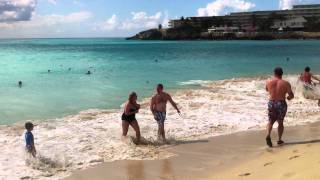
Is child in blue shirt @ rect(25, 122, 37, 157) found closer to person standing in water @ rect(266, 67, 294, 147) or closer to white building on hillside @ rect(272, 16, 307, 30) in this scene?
person standing in water @ rect(266, 67, 294, 147)

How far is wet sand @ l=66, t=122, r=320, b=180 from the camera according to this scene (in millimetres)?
9125

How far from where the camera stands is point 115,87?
97.4 feet

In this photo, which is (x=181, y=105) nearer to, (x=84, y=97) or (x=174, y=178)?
(x=84, y=97)

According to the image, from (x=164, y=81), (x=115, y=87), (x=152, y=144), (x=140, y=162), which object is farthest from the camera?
(x=164, y=81)

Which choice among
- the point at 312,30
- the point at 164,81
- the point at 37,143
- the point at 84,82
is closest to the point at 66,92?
the point at 84,82

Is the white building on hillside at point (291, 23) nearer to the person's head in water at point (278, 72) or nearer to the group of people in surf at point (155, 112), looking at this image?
the group of people in surf at point (155, 112)

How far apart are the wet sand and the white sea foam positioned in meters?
0.57

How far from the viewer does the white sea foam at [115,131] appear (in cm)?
1135

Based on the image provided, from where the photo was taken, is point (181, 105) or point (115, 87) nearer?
point (181, 105)

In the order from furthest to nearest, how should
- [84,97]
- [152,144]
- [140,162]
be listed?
[84,97]
[152,144]
[140,162]

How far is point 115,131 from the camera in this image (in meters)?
15.1

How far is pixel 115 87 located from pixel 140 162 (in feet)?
60.8

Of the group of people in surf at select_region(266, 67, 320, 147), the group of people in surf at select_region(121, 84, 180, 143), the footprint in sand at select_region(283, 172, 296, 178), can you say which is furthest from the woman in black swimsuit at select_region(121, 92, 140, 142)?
the footprint in sand at select_region(283, 172, 296, 178)

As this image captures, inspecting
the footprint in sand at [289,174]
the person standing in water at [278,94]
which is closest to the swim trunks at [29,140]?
the person standing in water at [278,94]
